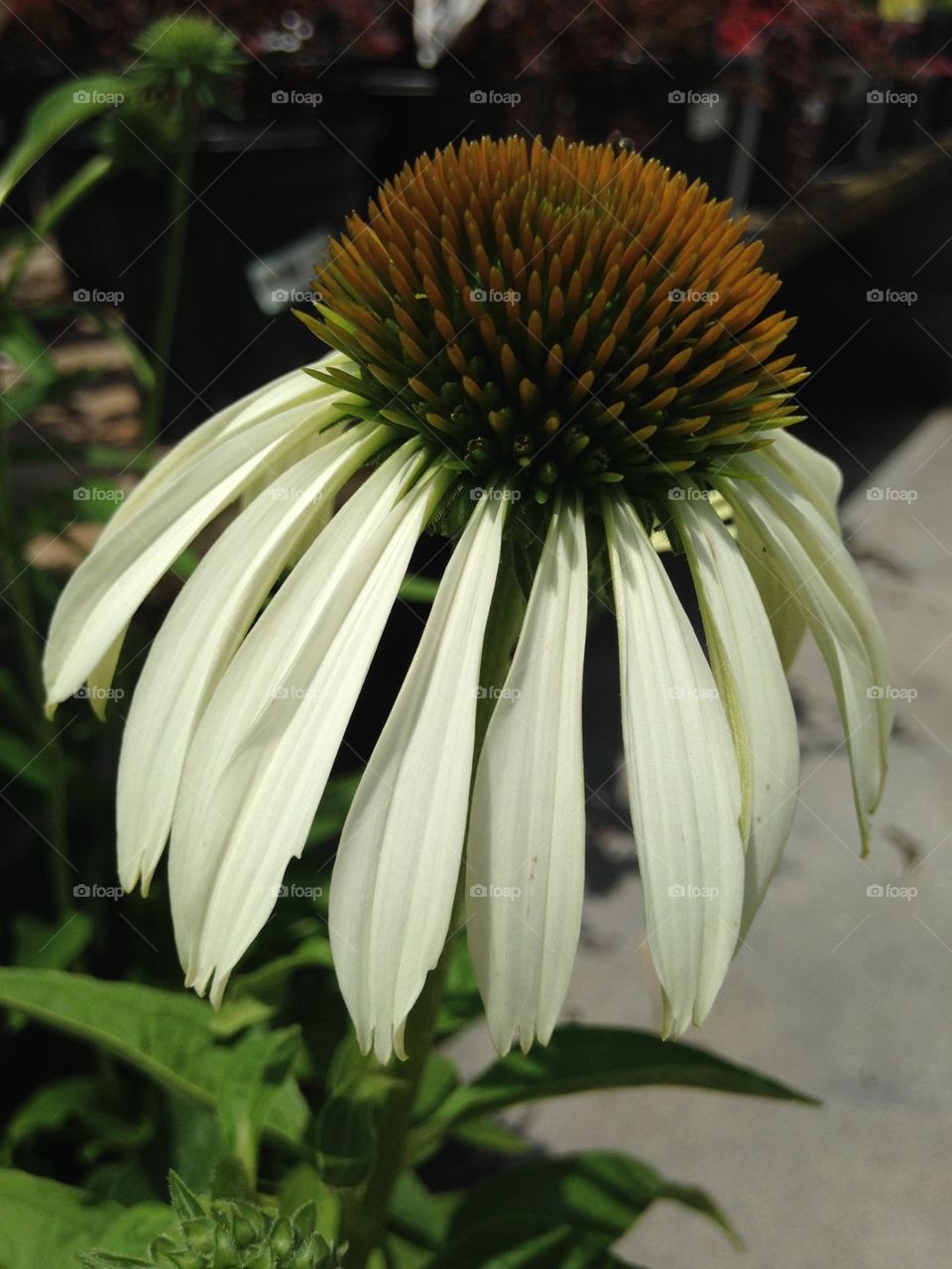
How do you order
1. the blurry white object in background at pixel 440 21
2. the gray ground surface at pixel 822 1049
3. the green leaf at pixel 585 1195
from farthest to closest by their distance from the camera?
the blurry white object in background at pixel 440 21, the gray ground surface at pixel 822 1049, the green leaf at pixel 585 1195

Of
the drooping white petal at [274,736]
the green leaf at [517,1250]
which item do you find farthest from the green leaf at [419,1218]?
the drooping white petal at [274,736]

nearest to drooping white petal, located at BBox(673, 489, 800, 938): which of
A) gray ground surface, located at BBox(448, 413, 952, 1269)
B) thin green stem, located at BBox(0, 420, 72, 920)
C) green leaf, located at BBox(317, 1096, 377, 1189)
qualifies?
green leaf, located at BBox(317, 1096, 377, 1189)

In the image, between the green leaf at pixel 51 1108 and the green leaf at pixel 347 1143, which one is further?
the green leaf at pixel 51 1108

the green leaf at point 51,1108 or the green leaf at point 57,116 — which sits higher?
the green leaf at point 57,116

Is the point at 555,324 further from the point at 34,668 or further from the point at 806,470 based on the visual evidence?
the point at 34,668

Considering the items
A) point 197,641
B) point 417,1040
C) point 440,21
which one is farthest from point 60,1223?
point 440,21

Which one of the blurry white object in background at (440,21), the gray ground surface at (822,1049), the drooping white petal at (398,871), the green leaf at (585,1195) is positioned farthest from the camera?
the blurry white object in background at (440,21)

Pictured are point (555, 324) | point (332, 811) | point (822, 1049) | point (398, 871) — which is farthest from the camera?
point (822, 1049)

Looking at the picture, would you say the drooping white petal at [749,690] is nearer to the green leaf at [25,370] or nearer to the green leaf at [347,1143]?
the green leaf at [347,1143]
